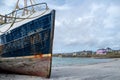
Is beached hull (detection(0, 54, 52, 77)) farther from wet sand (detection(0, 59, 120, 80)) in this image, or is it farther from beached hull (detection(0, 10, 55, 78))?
wet sand (detection(0, 59, 120, 80))

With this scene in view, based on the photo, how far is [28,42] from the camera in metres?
15.2

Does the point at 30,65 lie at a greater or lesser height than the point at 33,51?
lesser

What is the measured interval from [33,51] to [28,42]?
0.62 metres

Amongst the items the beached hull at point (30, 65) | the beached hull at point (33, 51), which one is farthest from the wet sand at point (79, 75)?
the beached hull at point (33, 51)

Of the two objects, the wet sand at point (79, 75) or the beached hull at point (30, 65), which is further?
the beached hull at point (30, 65)

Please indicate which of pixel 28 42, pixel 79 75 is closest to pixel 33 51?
pixel 28 42

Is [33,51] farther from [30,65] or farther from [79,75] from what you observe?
[79,75]

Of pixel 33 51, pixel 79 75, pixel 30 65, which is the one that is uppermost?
pixel 33 51

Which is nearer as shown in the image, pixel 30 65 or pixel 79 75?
pixel 30 65

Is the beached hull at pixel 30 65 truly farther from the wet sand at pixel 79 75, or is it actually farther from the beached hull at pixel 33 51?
the wet sand at pixel 79 75

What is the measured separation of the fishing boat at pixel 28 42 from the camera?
1445cm

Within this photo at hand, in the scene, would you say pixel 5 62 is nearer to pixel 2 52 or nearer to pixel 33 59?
pixel 2 52

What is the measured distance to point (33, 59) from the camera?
49.3 ft

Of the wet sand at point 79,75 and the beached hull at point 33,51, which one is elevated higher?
the beached hull at point 33,51
